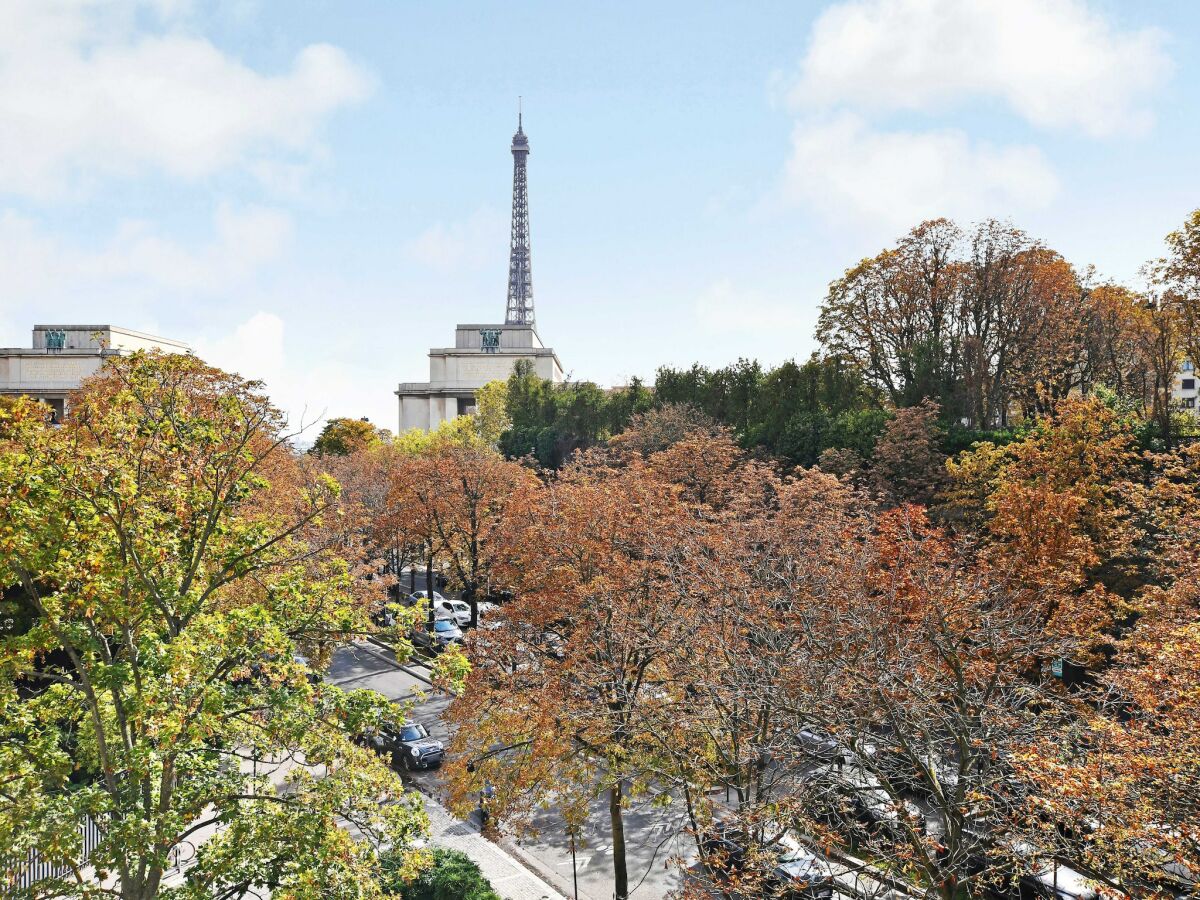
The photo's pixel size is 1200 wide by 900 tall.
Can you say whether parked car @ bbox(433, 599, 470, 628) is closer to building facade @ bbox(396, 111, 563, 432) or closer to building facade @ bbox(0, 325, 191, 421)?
building facade @ bbox(396, 111, 563, 432)

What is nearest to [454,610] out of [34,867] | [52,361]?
[34,867]

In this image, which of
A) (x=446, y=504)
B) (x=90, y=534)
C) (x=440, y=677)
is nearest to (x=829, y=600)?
(x=440, y=677)

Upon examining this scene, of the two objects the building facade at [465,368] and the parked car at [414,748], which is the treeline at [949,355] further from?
the building facade at [465,368]

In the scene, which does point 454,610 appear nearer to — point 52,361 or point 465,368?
point 465,368

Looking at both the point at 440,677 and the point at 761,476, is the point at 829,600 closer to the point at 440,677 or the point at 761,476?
the point at 440,677

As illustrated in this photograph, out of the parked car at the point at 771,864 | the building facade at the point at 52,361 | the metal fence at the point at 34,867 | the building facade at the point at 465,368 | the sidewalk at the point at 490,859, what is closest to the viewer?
the metal fence at the point at 34,867

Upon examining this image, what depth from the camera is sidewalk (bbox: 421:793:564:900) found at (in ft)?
50.6

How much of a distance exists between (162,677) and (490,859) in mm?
10871

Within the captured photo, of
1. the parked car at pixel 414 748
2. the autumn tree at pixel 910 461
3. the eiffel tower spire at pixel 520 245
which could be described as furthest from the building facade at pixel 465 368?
the parked car at pixel 414 748

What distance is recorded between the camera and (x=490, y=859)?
16875 mm

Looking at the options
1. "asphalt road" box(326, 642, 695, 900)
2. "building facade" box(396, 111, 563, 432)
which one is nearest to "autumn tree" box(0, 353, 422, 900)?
"asphalt road" box(326, 642, 695, 900)

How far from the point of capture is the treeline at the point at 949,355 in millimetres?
34719

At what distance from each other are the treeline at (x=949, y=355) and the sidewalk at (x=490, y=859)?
22.1 m

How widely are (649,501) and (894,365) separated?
2376cm
